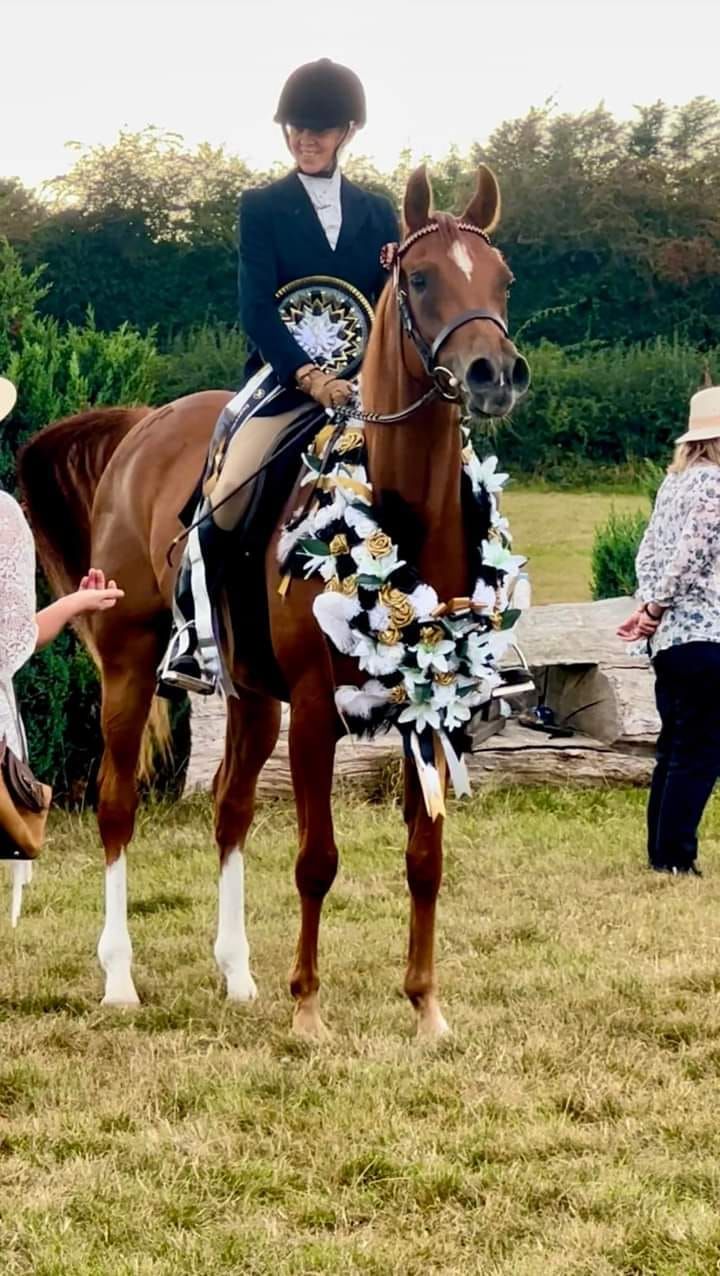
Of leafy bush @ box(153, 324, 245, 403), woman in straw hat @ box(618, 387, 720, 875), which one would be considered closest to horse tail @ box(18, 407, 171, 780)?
woman in straw hat @ box(618, 387, 720, 875)

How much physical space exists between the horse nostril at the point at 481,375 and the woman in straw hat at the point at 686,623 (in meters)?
2.97

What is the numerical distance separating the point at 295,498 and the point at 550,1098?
206 cm

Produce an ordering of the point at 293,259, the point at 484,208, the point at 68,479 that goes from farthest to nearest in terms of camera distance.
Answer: the point at 68,479 → the point at 293,259 → the point at 484,208

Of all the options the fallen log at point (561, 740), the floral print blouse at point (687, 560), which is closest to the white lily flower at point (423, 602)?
the floral print blouse at point (687, 560)

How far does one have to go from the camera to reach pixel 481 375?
3.81m

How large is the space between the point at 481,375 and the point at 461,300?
317mm

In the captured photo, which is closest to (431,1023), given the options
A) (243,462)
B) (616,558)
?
(243,462)

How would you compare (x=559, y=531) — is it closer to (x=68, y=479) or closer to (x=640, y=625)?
(x=640, y=625)

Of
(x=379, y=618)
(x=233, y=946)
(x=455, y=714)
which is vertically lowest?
(x=233, y=946)

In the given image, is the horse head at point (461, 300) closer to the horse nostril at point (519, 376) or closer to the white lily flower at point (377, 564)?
the horse nostril at point (519, 376)

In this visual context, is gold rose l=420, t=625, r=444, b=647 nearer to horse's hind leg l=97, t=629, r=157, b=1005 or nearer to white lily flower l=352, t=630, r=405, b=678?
white lily flower l=352, t=630, r=405, b=678

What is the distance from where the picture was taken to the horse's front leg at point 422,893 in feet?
15.4

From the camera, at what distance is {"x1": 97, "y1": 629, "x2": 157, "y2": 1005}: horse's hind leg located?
18.3 ft

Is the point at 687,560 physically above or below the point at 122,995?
above
